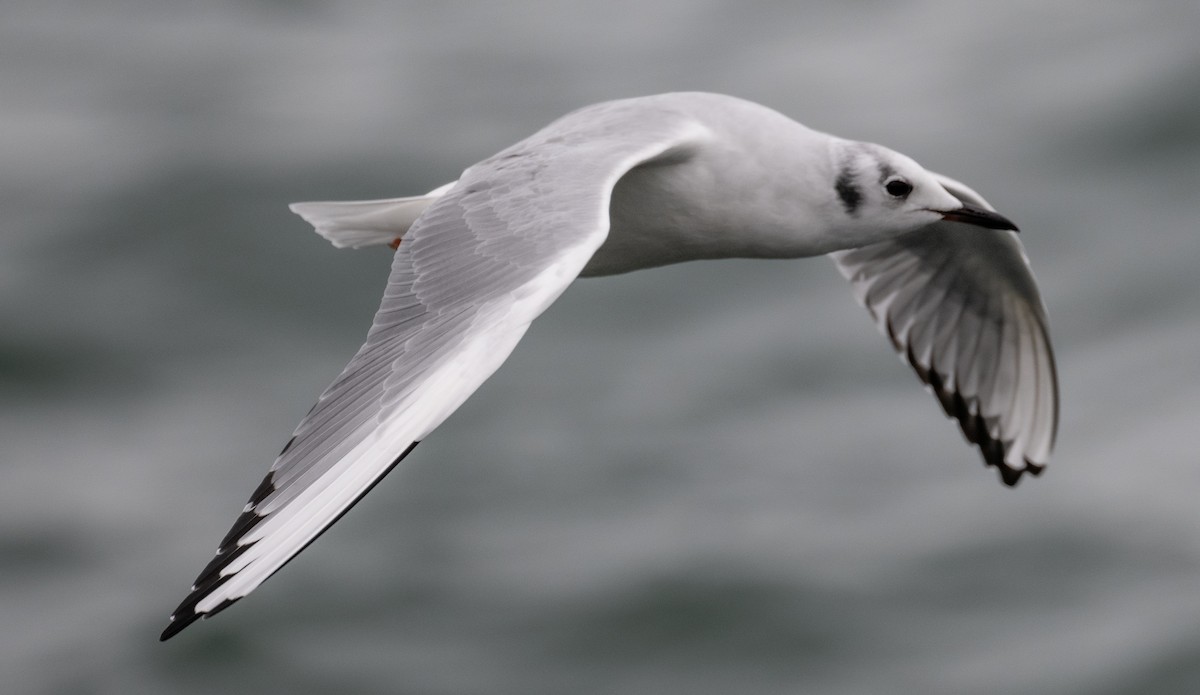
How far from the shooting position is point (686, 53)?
38.5ft

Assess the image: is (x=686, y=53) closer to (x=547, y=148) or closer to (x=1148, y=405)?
(x=1148, y=405)

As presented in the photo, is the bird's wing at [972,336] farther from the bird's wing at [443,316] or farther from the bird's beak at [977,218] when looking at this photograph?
the bird's wing at [443,316]

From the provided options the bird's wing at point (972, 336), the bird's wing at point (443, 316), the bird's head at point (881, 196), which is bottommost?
the bird's wing at point (443, 316)

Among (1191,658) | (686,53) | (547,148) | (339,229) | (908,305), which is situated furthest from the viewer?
(686,53)

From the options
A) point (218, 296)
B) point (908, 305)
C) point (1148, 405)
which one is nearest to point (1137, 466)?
point (1148, 405)

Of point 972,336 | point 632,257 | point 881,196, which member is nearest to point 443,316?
point 632,257

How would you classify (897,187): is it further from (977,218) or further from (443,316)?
(443,316)

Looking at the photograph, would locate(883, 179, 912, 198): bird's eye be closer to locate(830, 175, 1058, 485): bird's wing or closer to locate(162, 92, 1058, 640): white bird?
locate(162, 92, 1058, 640): white bird

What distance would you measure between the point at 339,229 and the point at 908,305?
2028 mm

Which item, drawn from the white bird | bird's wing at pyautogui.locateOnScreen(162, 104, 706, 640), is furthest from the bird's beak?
bird's wing at pyautogui.locateOnScreen(162, 104, 706, 640)

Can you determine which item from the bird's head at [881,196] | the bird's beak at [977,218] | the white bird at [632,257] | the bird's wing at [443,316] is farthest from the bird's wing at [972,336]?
the bird's wing at [443,316]

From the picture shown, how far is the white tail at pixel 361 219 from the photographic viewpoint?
19.2 feet

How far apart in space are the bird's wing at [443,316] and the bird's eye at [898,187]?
0.58 meters

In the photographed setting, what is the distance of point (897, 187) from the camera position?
531 centimetres
